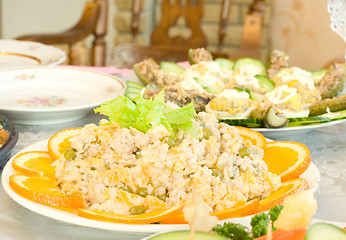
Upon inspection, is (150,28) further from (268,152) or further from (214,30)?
(268,152)

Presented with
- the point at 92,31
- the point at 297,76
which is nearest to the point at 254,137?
the point at 297,76

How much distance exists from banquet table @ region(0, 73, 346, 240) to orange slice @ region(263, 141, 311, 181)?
0.06 m

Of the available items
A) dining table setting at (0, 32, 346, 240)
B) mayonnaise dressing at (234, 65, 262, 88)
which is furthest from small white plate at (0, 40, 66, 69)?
mayonnaise dressing at (234, 65, 262, 88)

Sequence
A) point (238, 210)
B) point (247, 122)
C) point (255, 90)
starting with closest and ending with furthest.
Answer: point (238, 210), point (247, 122), point (255, 90)

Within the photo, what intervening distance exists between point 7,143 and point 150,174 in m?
0.40

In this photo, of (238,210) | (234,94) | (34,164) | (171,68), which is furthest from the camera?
(171,68)

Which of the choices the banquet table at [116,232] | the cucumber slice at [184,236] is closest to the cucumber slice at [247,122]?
the banquet table at [116,232]

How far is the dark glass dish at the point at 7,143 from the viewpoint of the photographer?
3.65ft

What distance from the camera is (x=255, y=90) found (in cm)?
155

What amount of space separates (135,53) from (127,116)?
7.06ft

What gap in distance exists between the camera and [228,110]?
4.62 ft

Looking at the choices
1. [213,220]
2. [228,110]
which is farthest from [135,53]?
[213,220]

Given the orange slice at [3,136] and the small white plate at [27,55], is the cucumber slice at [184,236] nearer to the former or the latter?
the orange slice at [3,136]

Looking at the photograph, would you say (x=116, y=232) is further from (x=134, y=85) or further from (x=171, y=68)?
(x=171, y=68)
